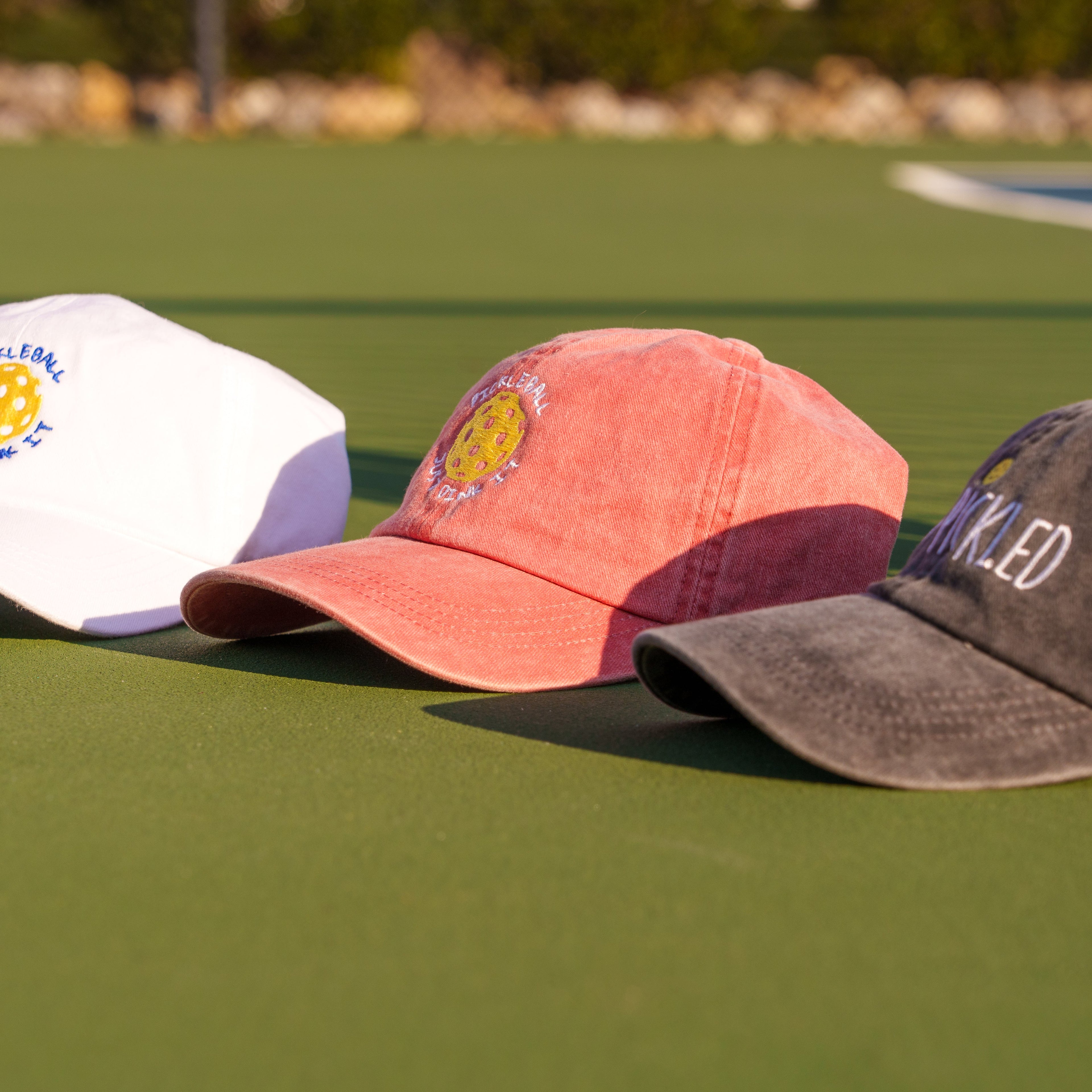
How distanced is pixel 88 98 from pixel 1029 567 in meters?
16.9

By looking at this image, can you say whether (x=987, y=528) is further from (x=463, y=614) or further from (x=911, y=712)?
(x=463, y=614)

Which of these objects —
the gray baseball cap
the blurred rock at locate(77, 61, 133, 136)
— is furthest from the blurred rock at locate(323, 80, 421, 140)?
the gray baseball cap

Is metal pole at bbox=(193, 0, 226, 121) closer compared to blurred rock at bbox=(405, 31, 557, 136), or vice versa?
metal pole at bbox=(193, 0, 226, 121)

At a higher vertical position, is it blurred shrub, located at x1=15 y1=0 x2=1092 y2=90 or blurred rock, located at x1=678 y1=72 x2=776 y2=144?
blurred shrub, located at x1=15 y1=0 x2=1092 y2=90

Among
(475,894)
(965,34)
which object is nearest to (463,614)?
(475,894)

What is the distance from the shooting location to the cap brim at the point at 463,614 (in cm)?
163

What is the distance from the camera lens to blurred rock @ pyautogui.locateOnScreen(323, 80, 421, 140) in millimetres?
17156

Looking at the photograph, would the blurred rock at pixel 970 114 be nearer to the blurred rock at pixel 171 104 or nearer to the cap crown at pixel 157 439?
the blurred rock at pixel 171 104

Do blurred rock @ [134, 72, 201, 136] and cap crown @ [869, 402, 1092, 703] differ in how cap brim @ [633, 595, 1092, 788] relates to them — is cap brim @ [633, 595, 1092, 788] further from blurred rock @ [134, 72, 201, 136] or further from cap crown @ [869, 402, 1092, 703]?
blurred rock @ [134, 72, 201, 136]

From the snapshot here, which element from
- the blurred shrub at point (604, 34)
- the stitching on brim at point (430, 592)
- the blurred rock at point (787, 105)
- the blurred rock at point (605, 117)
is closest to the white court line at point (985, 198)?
the blurred rock at point (787, 105)

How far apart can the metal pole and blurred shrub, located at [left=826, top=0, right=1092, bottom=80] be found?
7.10 metres

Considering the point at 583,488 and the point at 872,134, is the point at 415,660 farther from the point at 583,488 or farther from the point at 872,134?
the point at 872,134

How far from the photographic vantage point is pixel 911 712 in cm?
136

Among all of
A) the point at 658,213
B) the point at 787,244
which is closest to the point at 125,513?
the point at 787,244
